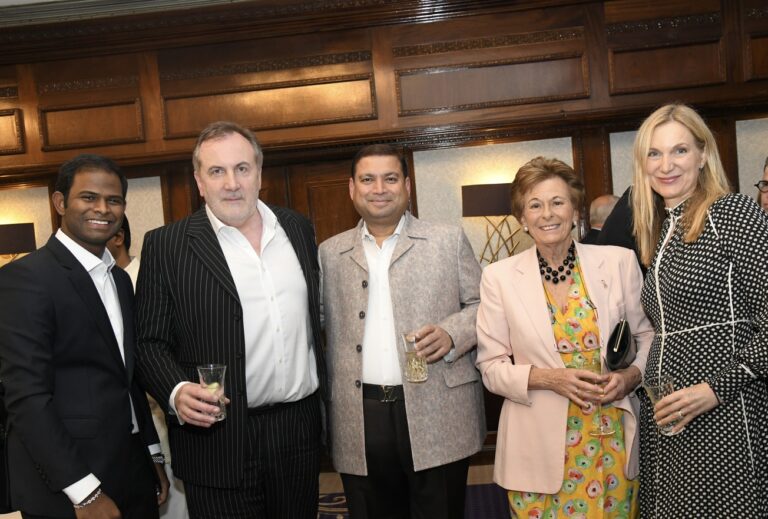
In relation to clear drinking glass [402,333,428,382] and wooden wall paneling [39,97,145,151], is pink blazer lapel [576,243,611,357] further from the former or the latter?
wooden wall paneling [39,97,145,151]

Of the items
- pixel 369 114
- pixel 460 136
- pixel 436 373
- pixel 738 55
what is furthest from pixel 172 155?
pixel 738 55

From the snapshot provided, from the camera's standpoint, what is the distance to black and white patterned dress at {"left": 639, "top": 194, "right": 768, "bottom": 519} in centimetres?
203

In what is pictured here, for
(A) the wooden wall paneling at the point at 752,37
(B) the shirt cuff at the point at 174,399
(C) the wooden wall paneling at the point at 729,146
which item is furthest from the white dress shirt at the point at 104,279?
(A) the wooden wall paneling at the point at 752,37

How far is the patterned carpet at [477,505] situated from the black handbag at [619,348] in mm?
2259

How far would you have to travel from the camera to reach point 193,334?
2.44 meters

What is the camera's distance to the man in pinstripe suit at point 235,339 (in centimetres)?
239

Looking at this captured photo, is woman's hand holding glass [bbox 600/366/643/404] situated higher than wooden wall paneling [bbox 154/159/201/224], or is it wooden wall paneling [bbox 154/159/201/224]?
wooden wall paneling [bbox 154/159/201/224]

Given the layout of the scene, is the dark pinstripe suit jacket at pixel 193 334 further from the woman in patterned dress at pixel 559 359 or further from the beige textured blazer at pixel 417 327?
the woman in patterned dress at pixel 559 359

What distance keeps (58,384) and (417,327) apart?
121 centimetres

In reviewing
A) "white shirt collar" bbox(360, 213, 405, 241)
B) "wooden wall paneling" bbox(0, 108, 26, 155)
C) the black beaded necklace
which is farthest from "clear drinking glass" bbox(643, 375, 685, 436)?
"wooden wall paneling" bbox(0, 108, 26, 155)

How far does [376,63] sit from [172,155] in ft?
6.36

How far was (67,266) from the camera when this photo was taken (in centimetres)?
224

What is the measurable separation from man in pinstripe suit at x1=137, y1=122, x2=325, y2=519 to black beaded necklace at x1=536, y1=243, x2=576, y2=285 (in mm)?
835

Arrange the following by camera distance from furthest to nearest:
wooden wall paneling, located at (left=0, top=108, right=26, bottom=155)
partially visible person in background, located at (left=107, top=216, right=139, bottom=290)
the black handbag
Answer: wooden wall paneling, located at (left=0, top=108, right=26, bottom=155)
partially visible person in background, located at (left=107, top=216, right=139, bottom=290)
the black handbag
